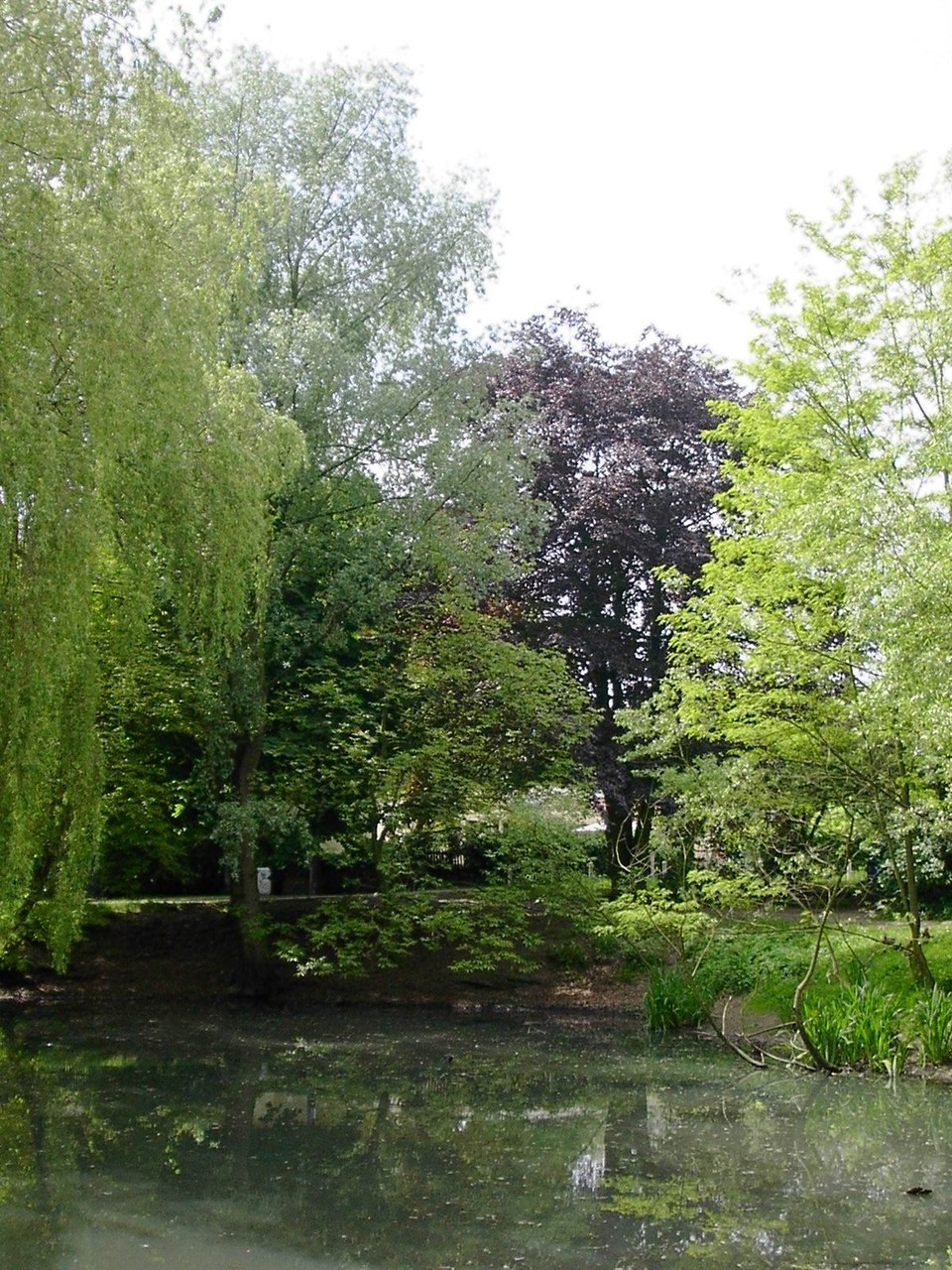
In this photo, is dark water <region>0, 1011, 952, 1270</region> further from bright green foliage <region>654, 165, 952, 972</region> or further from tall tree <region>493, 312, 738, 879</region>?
tall tree <region>493, 312, 738, 879</region>

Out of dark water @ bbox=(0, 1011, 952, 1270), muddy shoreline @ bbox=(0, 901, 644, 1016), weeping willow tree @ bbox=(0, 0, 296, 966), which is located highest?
weeping willow tree @ bbox=(0, 0, 296, 966)

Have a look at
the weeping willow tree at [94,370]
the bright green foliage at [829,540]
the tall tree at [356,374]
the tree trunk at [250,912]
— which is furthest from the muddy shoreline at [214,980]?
the weeping willow tree at [94,370]

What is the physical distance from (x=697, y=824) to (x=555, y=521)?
7278 millimetres

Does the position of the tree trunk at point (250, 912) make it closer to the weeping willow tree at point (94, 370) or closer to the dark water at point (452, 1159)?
the dark water at point (452, 1159)

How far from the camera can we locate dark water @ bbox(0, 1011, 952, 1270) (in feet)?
22.2

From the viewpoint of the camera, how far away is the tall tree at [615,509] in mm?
20172

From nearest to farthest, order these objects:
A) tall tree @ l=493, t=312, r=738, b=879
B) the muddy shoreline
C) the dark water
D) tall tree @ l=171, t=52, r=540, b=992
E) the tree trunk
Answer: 1. the dark water
2. tall tree @ l=171, t=52, r=540, b=992
3. the tree trunk
4. the muddy shoreline
5. tall tree @ l=493, t=312, r=738, b=879

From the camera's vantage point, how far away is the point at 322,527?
56.3 feet

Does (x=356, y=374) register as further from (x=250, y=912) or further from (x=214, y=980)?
(x=214, y=980)

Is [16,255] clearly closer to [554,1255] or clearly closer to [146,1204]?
[146,1204]

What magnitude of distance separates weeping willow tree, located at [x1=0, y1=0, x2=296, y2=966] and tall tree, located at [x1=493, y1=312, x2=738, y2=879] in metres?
11.0

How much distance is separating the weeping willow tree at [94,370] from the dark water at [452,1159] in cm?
237

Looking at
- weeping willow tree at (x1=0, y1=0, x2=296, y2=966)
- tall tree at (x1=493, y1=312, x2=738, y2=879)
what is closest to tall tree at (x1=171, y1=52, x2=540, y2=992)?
tall tree at (x1=493, y1=312, x2=738, y2=879)

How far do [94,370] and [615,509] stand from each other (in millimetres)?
13586
